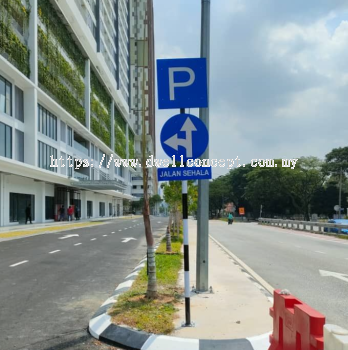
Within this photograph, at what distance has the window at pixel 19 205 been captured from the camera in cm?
3206

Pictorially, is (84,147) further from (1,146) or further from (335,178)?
(335,178)

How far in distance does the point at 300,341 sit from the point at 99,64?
57906 mm

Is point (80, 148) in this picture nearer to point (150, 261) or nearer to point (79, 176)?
point (79, 176)

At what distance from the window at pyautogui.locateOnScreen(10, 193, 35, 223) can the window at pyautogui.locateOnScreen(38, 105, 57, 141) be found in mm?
6501

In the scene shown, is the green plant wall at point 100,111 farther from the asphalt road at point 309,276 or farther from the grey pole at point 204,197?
the grey pole at point 204,197

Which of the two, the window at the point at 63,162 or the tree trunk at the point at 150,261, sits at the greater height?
the window at the point at 63,162

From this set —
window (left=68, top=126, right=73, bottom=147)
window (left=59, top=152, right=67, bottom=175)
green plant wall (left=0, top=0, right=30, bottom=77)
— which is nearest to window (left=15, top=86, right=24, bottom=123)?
green plant wall (left=0, top=0, right=30, bottom=77)

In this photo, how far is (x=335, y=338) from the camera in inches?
99.6

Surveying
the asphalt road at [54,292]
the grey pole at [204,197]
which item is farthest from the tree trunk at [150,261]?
the grey pole at [204,197]

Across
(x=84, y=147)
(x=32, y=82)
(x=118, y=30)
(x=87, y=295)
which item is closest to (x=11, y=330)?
(x=87, y=295)

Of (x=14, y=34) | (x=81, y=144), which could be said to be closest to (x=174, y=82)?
(x=14, y=34)

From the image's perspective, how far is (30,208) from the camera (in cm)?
3550

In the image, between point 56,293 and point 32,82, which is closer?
point 56,293

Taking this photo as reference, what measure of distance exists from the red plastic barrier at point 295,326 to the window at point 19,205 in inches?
1243
